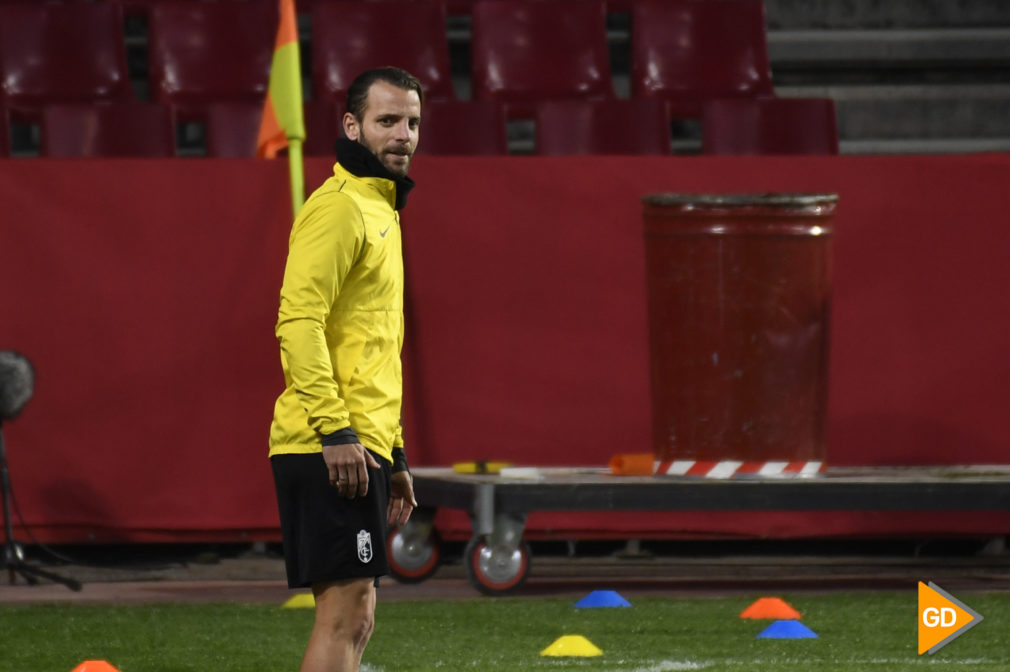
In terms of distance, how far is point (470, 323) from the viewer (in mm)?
7852

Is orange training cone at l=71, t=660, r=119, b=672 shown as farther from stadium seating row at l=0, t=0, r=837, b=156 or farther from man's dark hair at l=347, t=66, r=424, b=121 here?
stadium seating row at l=0, t=0, r=837, b=156

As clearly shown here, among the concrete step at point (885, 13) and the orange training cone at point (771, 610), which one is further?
the concrete step at point (885, 13)

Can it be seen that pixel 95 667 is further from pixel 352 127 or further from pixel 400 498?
pixel 352 127

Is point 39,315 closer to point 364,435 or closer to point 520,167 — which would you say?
point 520,167

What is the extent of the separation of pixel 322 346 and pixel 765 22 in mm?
7120

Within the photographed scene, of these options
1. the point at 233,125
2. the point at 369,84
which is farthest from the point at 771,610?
the point at 233,125

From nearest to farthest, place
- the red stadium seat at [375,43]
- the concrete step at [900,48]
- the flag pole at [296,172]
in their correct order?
the flag pole at [296,172], the red stadium seat at [375,43], the concrete step at [900,48]

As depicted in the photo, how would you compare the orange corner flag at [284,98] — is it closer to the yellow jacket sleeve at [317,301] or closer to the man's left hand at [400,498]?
the man's left hand at [400,498]

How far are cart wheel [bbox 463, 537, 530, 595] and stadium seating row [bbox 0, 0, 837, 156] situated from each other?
112 inches

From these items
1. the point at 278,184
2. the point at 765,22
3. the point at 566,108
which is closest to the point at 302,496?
the point at 278,184

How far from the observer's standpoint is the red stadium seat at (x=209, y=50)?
9.62 metres

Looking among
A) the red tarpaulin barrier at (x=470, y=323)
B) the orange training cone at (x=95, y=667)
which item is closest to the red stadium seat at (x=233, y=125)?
the red tarpaulin barrier at (x=470, y=323)

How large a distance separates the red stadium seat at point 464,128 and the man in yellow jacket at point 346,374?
16.6 feet

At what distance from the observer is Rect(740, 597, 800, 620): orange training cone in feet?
20.5
